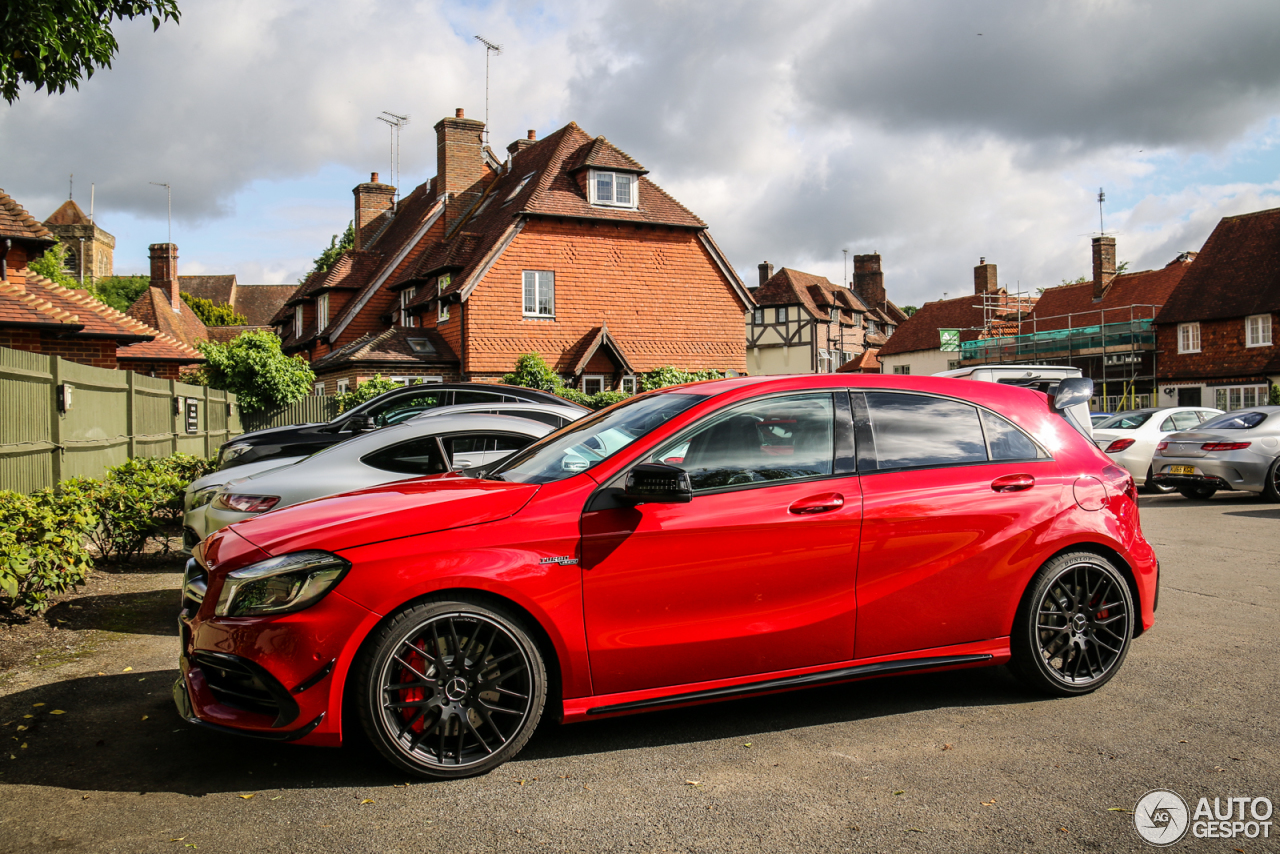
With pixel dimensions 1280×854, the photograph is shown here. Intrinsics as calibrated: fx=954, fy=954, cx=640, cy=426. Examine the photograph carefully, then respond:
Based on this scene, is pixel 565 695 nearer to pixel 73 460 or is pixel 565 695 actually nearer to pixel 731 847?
pixel 731 847

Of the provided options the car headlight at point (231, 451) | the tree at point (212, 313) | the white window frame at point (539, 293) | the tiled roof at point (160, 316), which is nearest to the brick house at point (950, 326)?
the white window frame at point (539, 293)

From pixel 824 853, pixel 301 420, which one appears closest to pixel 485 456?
pixel 824 853

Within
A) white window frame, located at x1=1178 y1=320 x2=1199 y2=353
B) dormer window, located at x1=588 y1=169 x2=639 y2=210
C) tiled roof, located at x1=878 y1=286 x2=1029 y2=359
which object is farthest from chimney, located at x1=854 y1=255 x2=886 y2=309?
dormer window, located at x1=588 y1=169 x2=639 y2=210

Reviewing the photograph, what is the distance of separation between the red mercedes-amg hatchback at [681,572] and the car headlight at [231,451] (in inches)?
277

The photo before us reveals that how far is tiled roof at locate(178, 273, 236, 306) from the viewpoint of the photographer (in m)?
107

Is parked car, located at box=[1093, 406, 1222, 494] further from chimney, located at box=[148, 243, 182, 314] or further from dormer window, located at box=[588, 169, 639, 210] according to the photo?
chimney, located at box=[148, 243, 182, 314]

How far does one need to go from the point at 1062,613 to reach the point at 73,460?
10.5 metres

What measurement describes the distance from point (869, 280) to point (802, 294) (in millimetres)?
21353

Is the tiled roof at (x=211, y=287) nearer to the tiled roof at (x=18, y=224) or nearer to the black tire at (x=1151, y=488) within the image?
the tiled roof at (x=18, y=224)

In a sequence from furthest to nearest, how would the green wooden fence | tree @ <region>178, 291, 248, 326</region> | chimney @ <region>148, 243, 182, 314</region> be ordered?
tree @ <region>178, 291, 248, 326</region>, chimney @ <region>148, 243, 182, 314</region>, the green wooden fence

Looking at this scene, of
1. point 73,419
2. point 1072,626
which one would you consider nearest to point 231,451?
point 73,419

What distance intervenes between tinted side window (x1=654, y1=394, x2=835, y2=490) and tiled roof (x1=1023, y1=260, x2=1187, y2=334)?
164 ft

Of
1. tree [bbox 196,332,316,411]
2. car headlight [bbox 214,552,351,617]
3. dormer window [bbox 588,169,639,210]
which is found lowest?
car headlight [bbox 214,552,351,617]

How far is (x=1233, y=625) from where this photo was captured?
21.0 ft
